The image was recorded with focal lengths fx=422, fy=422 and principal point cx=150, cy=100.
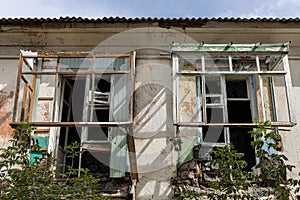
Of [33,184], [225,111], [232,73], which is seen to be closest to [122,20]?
[232,73]

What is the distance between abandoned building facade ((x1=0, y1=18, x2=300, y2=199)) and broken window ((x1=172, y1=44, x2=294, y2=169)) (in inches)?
0.8

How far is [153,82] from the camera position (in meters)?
8.45

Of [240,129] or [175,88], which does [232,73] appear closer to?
[175,88]

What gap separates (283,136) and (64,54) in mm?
4315

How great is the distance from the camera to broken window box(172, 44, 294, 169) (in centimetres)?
777

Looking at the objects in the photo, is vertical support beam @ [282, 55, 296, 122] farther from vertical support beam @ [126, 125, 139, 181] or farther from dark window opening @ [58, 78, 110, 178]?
dark window opening @ [58, 78, 110, 178]

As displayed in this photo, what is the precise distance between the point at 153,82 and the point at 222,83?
4.48 ft

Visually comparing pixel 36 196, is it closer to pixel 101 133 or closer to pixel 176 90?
pixel 176 90

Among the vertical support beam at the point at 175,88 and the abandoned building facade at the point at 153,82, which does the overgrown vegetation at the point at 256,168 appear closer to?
the abandoned building facade at the point at 153,82

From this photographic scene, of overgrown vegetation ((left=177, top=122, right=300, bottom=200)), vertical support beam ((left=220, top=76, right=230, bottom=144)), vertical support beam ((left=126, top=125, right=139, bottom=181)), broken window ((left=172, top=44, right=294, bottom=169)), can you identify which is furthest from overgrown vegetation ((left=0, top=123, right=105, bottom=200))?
vertical support beam ((left=220, top=76, right=230, bottom=144))

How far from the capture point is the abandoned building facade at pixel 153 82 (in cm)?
766

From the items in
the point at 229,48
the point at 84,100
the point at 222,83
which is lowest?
the point at 84,100

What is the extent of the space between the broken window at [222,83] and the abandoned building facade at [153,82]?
0.02m

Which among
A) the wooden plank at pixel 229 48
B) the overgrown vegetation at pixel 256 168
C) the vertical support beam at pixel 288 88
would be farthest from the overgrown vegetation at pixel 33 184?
the vertical support beam at pixel 288 88
